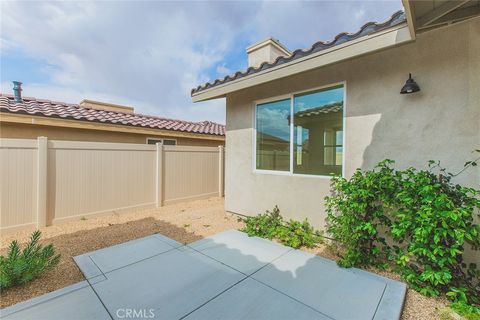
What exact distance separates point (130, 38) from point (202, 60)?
3.23 m

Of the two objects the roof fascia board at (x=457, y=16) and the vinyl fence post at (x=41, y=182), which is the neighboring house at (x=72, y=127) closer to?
the vinyl fence post at (x=41, y=182)

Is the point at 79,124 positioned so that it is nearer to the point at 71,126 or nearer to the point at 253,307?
the point at 71,126

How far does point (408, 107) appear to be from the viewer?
129 inches

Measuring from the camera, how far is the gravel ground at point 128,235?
2529 millimetres

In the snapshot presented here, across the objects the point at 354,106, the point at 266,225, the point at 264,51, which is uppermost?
the point at 264,51

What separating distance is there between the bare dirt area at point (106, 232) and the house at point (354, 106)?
121 centimetres

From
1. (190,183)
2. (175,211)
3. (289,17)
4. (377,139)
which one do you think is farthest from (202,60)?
(377,139)

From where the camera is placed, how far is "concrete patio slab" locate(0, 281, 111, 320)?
2.19 meters

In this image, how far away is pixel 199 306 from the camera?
2.37 meters

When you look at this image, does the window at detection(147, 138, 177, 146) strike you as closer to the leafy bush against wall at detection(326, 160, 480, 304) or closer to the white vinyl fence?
the white vinyl fence

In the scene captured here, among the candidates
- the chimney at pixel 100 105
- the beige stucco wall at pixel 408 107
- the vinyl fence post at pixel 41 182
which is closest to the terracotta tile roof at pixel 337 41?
the beige stucco wall at pixel 408 107

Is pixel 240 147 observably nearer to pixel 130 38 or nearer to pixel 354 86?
pixel 354 86

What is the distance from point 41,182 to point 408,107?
7.82 metres

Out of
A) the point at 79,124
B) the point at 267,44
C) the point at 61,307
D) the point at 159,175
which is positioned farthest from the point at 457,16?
the point at 79,124
